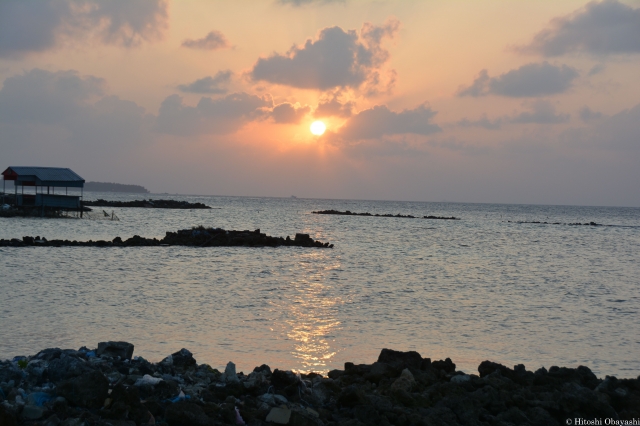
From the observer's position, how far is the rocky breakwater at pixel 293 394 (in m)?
6.99

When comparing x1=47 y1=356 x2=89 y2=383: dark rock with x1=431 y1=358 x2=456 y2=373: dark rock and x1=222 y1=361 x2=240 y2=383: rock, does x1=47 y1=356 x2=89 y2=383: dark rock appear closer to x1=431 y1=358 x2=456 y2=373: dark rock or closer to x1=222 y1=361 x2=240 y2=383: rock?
x1=222 y1=361 x2=240 y2=383: rock

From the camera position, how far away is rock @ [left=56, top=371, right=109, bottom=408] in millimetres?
7113

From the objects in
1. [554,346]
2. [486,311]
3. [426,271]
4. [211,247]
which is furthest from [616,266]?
[211,247]

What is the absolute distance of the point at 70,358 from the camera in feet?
26.3

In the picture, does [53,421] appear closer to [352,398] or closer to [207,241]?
[352,398]

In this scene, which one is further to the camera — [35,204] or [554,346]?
[35,204]

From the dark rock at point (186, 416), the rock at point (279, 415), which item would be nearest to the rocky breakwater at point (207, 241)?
the dark rock at point (186, 416)

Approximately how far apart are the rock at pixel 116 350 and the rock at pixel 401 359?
4183mm

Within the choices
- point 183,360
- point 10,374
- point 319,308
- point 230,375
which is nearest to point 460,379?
point 230,375

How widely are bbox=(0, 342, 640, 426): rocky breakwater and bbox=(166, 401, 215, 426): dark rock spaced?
0.04ft

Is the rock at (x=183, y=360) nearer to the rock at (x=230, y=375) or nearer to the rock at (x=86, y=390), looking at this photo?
the rock at (x=230, y=375)

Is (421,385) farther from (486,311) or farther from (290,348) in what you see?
(486,311)

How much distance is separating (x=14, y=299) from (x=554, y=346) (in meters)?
13.7

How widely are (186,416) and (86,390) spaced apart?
4.59 ft
